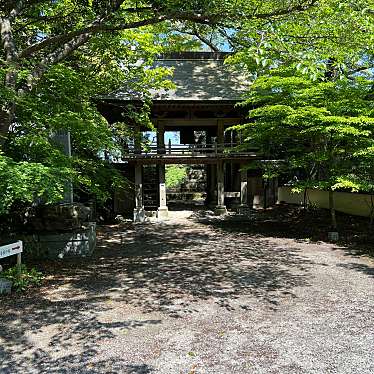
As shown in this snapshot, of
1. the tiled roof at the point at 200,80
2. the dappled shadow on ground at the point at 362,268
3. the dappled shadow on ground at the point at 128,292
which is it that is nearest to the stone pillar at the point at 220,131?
the tiled roof at the point at 200,80

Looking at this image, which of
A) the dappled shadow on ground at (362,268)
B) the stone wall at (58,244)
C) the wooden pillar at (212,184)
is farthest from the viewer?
the wooden pillar at (212,184)

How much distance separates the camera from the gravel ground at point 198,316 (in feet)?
13.3

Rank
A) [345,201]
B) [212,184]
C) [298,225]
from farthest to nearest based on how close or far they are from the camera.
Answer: [212,184]
[345,201]
[298,225]

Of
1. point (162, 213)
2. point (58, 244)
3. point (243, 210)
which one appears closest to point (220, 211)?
point (243, 210)

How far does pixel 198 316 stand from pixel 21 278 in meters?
3.48

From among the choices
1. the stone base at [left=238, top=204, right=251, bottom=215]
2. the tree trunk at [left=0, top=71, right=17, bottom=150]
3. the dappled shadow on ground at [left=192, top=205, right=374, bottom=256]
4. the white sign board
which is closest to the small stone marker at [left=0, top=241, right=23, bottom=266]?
the white sign board

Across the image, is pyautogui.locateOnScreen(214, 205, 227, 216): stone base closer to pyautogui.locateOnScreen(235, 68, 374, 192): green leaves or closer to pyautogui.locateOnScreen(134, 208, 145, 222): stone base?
pyautogui.locateOnScreen(134, 208, 145, 222): stone base

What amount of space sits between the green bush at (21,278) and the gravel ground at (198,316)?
0.88 feet

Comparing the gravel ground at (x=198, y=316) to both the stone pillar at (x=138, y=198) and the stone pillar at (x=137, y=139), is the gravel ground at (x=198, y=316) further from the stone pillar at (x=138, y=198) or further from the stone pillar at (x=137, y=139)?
the stone pillar at (x=138, y=198)

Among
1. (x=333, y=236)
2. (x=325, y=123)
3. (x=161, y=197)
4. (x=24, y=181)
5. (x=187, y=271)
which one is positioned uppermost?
(x=325, y=123)

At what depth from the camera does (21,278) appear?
6.81 meters

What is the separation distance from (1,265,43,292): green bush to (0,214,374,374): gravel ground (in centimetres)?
27

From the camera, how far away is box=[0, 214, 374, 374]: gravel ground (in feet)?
13.3

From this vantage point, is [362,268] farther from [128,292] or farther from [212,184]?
[212,184]
